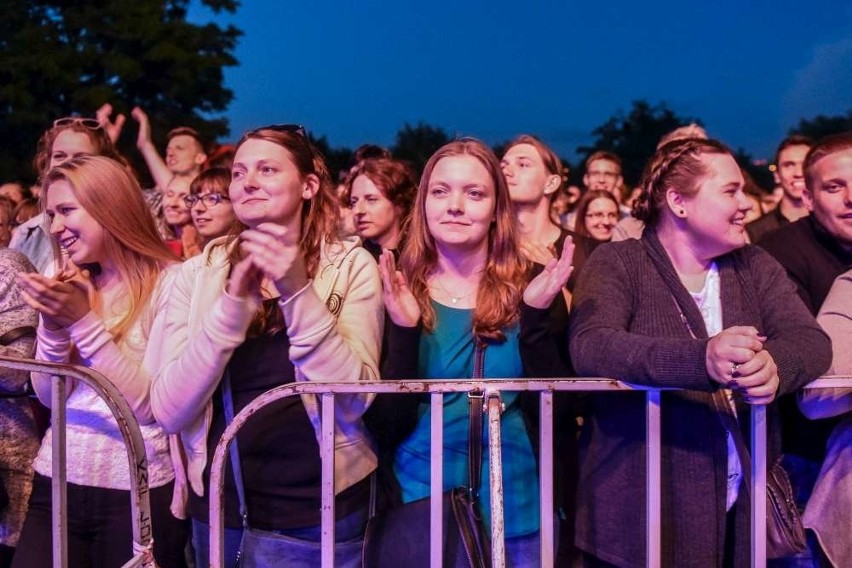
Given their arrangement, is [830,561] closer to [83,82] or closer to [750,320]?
[750,320]

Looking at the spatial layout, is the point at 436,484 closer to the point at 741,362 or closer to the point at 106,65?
the point at 741,362

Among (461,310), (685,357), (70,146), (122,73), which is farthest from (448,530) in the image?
(122,73)

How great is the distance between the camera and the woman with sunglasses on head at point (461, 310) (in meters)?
2.79

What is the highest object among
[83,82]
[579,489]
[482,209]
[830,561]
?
[83,82]

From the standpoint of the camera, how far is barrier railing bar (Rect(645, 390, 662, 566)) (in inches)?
104

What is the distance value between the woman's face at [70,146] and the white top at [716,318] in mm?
3097

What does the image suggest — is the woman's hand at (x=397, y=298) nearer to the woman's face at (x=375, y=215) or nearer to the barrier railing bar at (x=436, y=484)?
the barrier railing bar at (x=436, y=484)

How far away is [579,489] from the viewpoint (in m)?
2.94

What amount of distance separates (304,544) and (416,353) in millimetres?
702

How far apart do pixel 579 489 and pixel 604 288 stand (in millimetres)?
700

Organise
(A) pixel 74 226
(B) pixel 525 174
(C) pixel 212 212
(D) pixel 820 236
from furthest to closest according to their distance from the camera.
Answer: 1. (B) pixel 525 174
2. (C) pixel 212 212
3. (D) pixel 820 236
4. (A) pixel 74 226

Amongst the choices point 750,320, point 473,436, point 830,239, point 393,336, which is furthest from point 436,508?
point 830,239

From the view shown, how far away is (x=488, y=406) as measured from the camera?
2479 mm

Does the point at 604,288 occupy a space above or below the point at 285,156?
below
